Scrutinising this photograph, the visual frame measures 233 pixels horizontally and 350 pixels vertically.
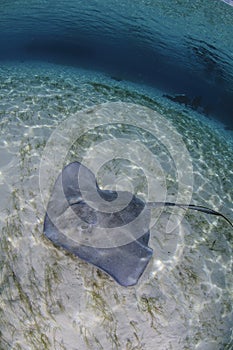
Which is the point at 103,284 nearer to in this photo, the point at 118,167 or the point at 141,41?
the point at 118,167

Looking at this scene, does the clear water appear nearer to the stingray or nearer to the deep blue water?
the deep blue water

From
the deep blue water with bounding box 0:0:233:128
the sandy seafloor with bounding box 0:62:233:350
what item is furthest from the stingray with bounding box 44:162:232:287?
the deep blue water with bounding box 0:0:233:128

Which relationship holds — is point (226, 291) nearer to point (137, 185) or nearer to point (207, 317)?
point (207, 317)

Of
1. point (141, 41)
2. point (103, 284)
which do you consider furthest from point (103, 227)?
point (141, 41)

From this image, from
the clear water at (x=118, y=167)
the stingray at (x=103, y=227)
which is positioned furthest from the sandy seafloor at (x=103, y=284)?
the stingray at (x=103, y=227)

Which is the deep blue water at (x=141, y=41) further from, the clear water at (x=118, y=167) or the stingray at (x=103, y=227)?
the stingray at (x=103, y=227)
